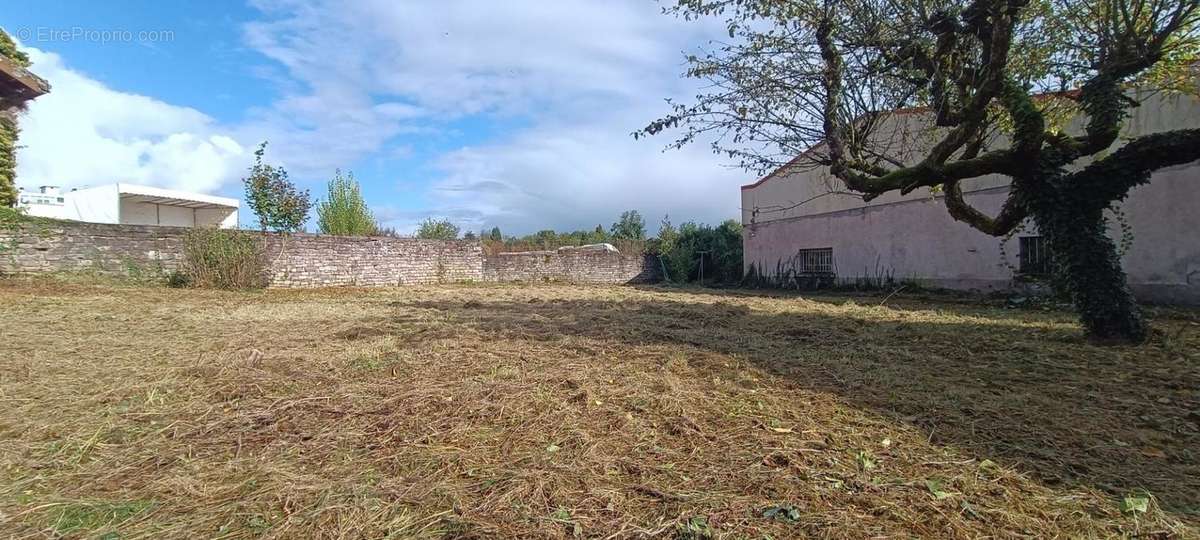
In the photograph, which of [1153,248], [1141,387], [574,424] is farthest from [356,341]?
[1153,248]

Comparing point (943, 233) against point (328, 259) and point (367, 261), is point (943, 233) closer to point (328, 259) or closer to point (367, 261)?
point (367, 261)

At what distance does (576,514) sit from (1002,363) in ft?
13.3

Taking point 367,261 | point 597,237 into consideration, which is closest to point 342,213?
point 367,261

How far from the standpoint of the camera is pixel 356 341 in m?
5.12

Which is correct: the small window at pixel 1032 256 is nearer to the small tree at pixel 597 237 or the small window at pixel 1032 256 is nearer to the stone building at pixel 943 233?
the stone building at pixel 943 233

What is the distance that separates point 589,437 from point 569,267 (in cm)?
1674

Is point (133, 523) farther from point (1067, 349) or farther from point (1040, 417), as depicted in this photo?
point (1067, 349)

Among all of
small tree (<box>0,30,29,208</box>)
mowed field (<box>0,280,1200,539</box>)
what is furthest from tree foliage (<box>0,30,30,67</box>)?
mowed field (<box>0,280,1200,539</box>)

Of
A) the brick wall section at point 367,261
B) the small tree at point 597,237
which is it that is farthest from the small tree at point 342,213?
the small tree at point 597,237

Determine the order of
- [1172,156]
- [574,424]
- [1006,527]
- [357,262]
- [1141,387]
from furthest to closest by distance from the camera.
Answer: [357,262] → [1172,156] → [1141,387] → [574,424] → [1006,527]

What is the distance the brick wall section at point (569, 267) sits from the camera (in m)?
18.5

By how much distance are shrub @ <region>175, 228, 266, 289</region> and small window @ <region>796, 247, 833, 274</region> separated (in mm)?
13562

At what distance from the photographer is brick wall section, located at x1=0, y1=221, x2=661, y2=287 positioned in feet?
32.5

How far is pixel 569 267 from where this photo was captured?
63.5 ft
